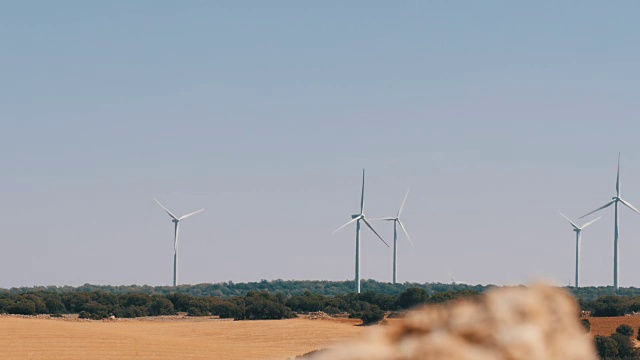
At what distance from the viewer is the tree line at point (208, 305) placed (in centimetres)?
8112

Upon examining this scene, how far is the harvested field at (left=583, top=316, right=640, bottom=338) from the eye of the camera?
221 ft

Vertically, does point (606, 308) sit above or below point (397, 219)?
below

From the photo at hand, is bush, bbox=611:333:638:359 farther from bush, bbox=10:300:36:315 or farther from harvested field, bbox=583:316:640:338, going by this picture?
bush, bbox=10:300:36:315

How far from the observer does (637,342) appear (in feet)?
199

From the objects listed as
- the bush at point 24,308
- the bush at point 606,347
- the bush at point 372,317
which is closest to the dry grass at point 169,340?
the bush at point 372,317

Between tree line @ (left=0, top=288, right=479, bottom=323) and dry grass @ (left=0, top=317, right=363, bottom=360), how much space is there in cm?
798

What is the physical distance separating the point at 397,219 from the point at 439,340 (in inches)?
4766

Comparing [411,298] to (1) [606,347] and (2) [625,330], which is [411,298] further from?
(1) [606,347]

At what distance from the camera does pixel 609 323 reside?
2891 inches

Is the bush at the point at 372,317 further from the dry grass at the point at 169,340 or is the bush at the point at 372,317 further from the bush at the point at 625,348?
the bush at the point at 625,348

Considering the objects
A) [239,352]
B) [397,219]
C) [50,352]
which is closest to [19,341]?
[50,352]

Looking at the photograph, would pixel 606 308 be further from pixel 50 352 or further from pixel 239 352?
pixel 50 352

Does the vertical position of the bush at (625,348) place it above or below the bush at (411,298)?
below

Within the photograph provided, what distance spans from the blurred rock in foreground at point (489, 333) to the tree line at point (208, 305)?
74115 mm
